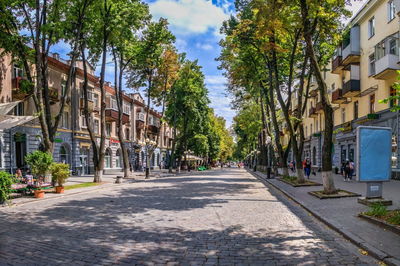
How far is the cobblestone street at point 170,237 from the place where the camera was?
5621 millimetres

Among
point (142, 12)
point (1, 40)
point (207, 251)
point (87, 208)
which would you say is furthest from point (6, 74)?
point (207, 251)

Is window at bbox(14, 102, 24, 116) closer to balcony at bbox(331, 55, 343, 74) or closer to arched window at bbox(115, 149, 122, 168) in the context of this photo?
arched window at bbox(115, 149, 122, 168)

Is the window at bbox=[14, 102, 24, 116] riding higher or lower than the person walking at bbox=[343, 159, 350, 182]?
higher

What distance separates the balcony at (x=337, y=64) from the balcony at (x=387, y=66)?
7.95 metres

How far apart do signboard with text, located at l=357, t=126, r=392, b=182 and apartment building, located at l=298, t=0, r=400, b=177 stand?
991cm

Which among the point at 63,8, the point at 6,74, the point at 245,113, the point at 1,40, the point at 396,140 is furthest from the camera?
the point at 245,113

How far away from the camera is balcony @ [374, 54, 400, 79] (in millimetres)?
22344

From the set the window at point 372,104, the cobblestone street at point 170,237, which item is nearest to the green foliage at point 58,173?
the cobblestone street at point 170,237

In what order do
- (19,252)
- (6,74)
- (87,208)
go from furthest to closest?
1. (6,74)
2. (87,208)
3. (19,252)

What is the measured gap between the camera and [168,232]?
24.6ft

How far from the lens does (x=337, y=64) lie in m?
32.2

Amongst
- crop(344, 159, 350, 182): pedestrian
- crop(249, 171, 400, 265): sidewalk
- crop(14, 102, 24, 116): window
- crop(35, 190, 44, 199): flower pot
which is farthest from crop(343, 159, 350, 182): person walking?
crop(14, 102, 24, 116): window

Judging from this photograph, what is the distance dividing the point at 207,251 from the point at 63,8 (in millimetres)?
17656

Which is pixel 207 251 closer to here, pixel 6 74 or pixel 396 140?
pixel 396 140
